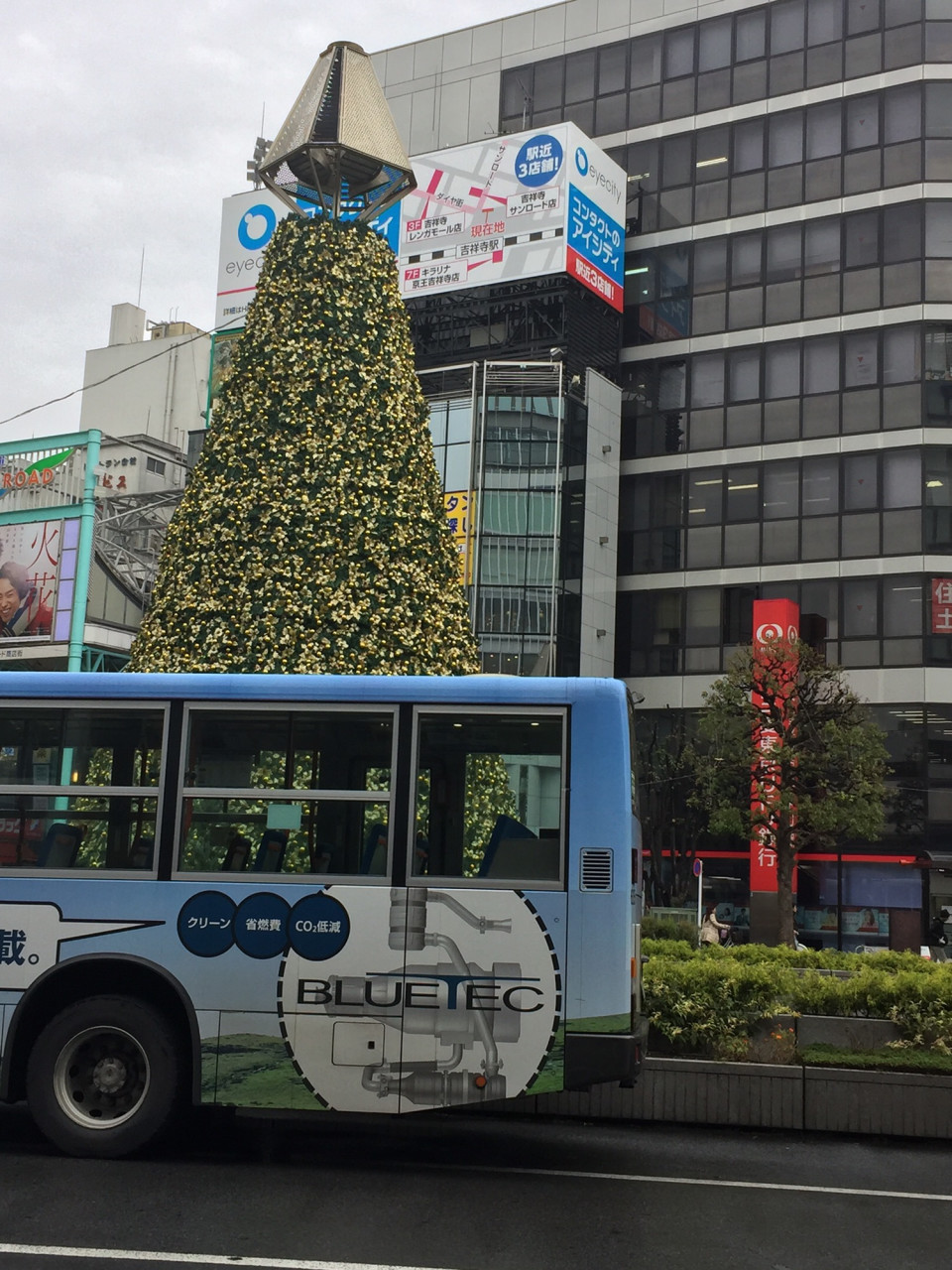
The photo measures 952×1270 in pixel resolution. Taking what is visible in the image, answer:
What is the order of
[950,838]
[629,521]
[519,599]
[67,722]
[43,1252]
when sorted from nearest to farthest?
[43,1252] < [67,722] < [950,838] < [519,599] < [629,521]

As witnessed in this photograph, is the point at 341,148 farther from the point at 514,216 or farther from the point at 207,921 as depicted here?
the point at 514,216

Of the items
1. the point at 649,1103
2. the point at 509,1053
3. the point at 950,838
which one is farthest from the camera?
the point at 950,838

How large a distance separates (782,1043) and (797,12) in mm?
41169

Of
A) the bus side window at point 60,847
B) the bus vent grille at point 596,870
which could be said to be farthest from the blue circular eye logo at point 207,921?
the bus vent grille at point 596,870

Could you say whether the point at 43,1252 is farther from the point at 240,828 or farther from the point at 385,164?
the point at 385,164

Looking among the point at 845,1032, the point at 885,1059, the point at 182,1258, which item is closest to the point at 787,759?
the point at 845,1032

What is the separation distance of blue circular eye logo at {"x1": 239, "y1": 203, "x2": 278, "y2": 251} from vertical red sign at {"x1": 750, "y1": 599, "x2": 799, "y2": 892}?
2487 cm

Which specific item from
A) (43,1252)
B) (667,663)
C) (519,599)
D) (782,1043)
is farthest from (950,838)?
(43,1252)

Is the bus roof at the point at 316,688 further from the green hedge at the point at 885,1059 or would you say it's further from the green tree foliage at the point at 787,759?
the green tree foliage at the point at 787,759

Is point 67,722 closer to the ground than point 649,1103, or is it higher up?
higher up

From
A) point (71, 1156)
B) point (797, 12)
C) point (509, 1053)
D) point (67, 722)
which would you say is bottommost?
point (71, 1156)

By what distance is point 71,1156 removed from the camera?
28.6 ft

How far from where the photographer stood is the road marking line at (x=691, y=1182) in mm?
8484

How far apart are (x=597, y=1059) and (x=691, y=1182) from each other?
0.98 meters
